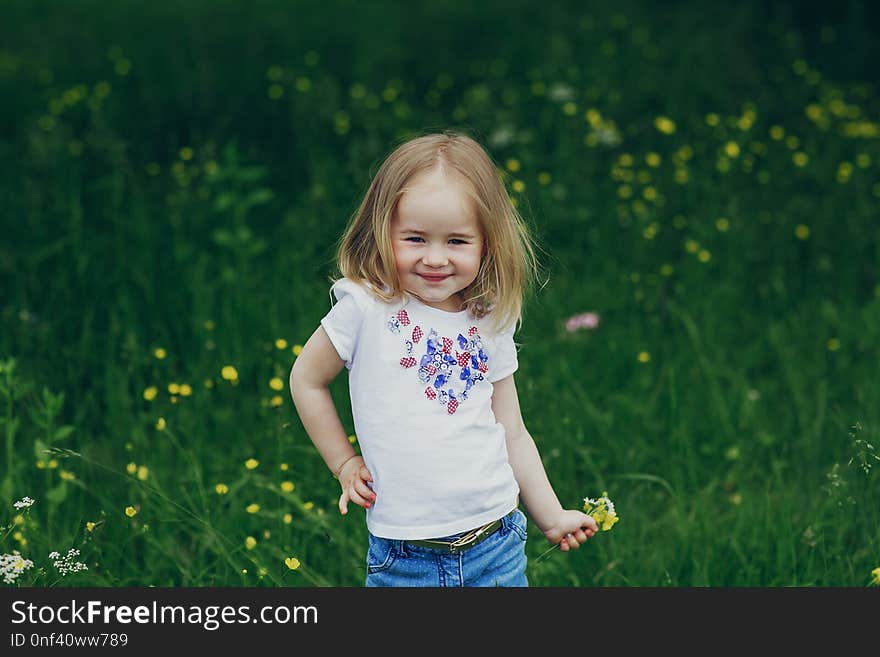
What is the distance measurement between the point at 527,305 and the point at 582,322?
1.19ft

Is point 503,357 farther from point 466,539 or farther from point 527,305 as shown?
point 527,305

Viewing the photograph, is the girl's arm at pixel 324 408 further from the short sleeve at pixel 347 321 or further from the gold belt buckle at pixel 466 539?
the gold belt buckle at pixel 466 539

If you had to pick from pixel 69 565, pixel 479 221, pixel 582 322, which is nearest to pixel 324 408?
pixel 479 221

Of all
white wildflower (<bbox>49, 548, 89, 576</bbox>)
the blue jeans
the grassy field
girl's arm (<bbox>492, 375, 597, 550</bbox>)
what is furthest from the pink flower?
white wildflower (<bbox>49, 548, 89, 576</bbox>)

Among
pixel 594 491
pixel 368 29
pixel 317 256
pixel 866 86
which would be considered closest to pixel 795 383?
pixel 594 491

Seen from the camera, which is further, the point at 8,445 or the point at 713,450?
the point at 713,450

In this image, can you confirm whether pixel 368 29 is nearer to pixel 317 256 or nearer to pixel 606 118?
pixel 606 118

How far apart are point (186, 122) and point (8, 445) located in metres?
3.09

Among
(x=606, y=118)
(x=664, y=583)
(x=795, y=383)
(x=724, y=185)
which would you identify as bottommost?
(x=664, y=583)

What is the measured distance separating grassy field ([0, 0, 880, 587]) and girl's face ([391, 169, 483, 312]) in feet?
1.29

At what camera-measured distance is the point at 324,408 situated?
2.17 m

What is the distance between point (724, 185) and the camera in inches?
179

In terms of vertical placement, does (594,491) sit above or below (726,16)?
below

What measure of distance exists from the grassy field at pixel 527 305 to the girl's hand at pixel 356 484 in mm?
Answer: 344
